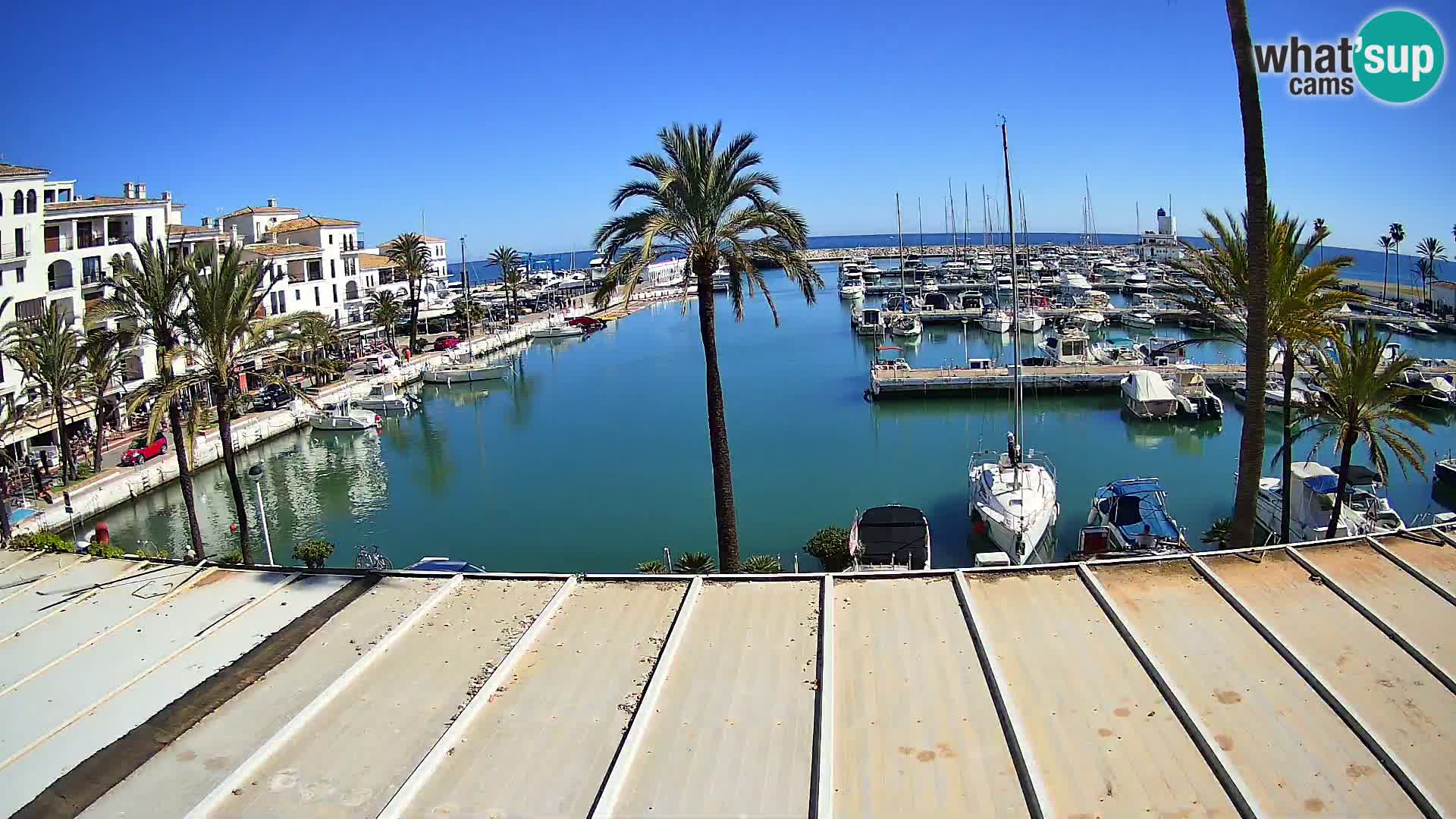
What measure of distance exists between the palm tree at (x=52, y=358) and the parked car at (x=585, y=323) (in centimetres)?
5423

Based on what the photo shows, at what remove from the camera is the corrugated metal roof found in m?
8.24

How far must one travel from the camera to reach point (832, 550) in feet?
74.3

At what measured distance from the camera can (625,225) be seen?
18.0 m

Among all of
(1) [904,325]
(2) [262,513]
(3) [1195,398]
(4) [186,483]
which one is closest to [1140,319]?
(1) [904,325]

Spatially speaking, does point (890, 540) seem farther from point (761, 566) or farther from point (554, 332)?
point (554, 332)

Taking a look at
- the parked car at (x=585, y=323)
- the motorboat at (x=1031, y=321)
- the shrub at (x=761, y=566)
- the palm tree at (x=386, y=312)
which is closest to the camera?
the shrub at (x=761, y=566)

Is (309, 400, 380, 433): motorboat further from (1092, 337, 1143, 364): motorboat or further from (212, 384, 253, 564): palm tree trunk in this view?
(1092, 337, 1143, 364): motorboat

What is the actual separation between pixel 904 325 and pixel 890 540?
53218 mm

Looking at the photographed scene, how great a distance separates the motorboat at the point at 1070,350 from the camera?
53750 mm

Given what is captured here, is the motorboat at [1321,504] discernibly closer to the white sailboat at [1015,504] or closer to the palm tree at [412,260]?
the white sailboat at [1015,504]


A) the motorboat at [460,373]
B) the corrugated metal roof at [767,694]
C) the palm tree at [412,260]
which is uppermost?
the palm tree at [412,260]

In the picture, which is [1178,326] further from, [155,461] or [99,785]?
[99,785]

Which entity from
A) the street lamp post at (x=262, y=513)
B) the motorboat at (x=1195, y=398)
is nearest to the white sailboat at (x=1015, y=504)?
the street lamp post at (x=262, y=513)

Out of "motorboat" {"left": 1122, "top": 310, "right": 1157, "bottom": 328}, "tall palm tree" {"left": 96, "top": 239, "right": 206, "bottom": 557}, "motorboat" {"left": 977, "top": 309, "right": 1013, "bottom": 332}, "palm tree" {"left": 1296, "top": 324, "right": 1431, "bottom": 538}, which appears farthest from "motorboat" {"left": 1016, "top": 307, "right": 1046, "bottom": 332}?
"tall palm tree" {"left": 96, "top": 239, "right": 206, "bottom": 557}
